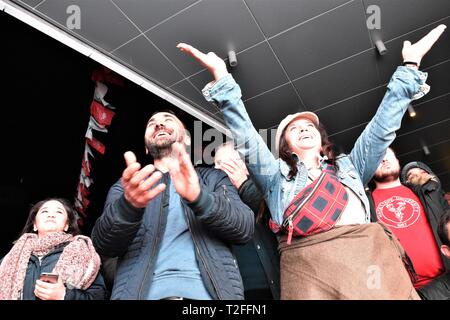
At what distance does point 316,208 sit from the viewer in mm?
1351

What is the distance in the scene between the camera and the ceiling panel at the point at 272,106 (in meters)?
3.65

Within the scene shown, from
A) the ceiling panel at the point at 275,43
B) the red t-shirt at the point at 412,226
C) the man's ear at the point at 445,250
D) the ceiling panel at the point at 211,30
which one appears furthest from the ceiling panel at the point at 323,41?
the man's ear at the point at 445,250

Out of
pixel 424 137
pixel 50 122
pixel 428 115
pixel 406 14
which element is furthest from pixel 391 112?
pixel 50 122

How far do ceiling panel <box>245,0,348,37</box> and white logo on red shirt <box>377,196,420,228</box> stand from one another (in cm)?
153

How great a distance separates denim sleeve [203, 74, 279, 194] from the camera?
1423mm

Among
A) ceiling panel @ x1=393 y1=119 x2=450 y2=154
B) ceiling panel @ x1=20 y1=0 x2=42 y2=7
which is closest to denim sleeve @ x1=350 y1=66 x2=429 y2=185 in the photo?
ceiling panel @ x1=20 y1=0 x2=42 y2=7

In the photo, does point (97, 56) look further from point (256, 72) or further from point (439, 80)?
point (439, 80)

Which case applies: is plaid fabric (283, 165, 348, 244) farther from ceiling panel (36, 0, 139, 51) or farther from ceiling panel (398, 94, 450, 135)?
ceiling panel (398, 94, 450, 135)

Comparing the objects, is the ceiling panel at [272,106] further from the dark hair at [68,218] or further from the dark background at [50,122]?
the dark hair at [68,218]

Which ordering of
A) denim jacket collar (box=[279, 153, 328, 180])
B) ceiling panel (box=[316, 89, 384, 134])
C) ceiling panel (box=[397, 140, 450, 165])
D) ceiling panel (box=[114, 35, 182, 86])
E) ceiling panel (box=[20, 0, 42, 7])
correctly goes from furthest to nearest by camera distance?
ceiling panel (box=[397, 140, 450, 165])
ceiling panel (box=[316, 89, 384, 134])
ceiling panel (box=[114, 35, 182, 86])
ceiling panel (box=[20, 0, 42, 7])
denim jacket collar (box=[279, 153, 328, 180])

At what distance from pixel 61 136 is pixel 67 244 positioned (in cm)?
290
